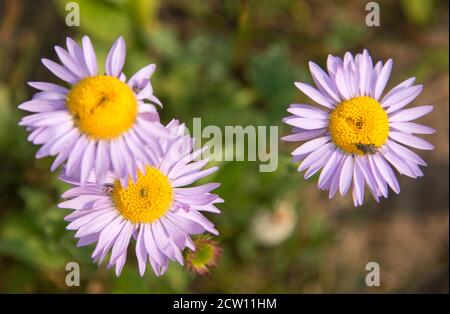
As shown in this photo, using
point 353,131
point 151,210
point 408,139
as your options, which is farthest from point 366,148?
point 151,210

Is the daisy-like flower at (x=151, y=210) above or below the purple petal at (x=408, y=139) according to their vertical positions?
below

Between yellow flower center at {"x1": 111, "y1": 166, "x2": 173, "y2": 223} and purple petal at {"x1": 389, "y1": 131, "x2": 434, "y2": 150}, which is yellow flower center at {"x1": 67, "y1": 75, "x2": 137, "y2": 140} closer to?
yellow flower center at {"x1": 111, "y1": 166, "x2": 173, "y2": 223}

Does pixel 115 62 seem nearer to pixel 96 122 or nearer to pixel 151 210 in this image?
pixel 96 122

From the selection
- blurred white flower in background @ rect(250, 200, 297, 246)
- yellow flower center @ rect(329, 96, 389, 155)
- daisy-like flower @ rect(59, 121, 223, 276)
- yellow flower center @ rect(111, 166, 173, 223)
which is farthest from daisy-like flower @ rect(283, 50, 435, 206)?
blurred white flower in background @ rect(250, 200, 297, 246)

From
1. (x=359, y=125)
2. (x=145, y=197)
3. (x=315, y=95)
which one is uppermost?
(x=315, y=95)

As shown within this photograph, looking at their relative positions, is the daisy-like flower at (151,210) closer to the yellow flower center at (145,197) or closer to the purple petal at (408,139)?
the yellow flower center at (145,197)

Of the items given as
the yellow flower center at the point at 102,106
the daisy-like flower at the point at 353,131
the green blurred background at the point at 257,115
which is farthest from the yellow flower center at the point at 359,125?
the yellow flower center at the point at 102,106

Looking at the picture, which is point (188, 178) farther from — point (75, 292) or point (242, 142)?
point (75, 292)
